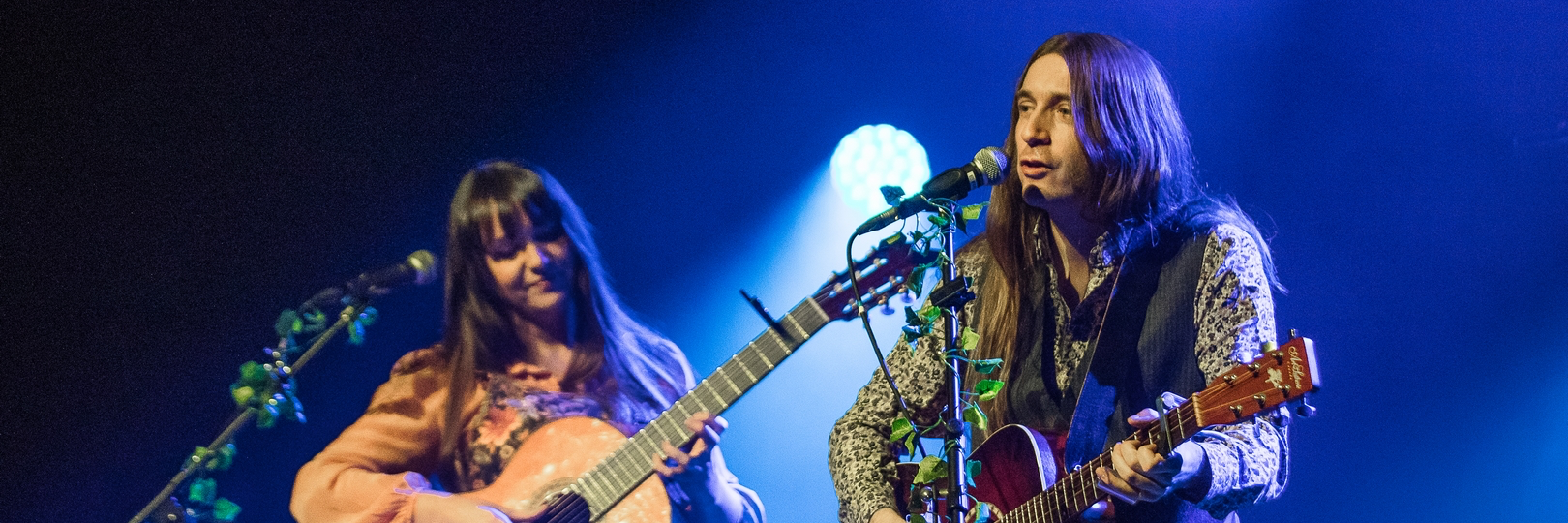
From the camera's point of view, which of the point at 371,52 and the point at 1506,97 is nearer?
the point at 1506,97

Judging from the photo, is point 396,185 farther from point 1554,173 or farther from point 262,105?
point 1554,173

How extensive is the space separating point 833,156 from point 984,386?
2.83 m

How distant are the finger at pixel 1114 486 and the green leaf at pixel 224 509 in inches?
129

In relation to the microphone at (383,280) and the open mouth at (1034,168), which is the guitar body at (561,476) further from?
the open mouth at (1034,168)

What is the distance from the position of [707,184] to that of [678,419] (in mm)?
1360

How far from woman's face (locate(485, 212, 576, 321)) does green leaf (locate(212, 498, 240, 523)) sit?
49.1 inches

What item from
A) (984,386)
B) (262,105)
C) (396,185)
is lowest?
(984,386)

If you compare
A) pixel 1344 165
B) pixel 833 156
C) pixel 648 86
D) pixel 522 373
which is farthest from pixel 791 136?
pixel 1344 165

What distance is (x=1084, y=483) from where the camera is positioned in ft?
6.36

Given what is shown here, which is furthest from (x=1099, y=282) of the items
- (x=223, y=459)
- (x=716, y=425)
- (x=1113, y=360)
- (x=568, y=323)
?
(x=223, y=459)

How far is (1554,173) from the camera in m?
3.63

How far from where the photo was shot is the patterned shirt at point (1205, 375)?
1.88 metres

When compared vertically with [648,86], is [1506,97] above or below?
below

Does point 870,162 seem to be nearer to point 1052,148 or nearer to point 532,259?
point 532,259
